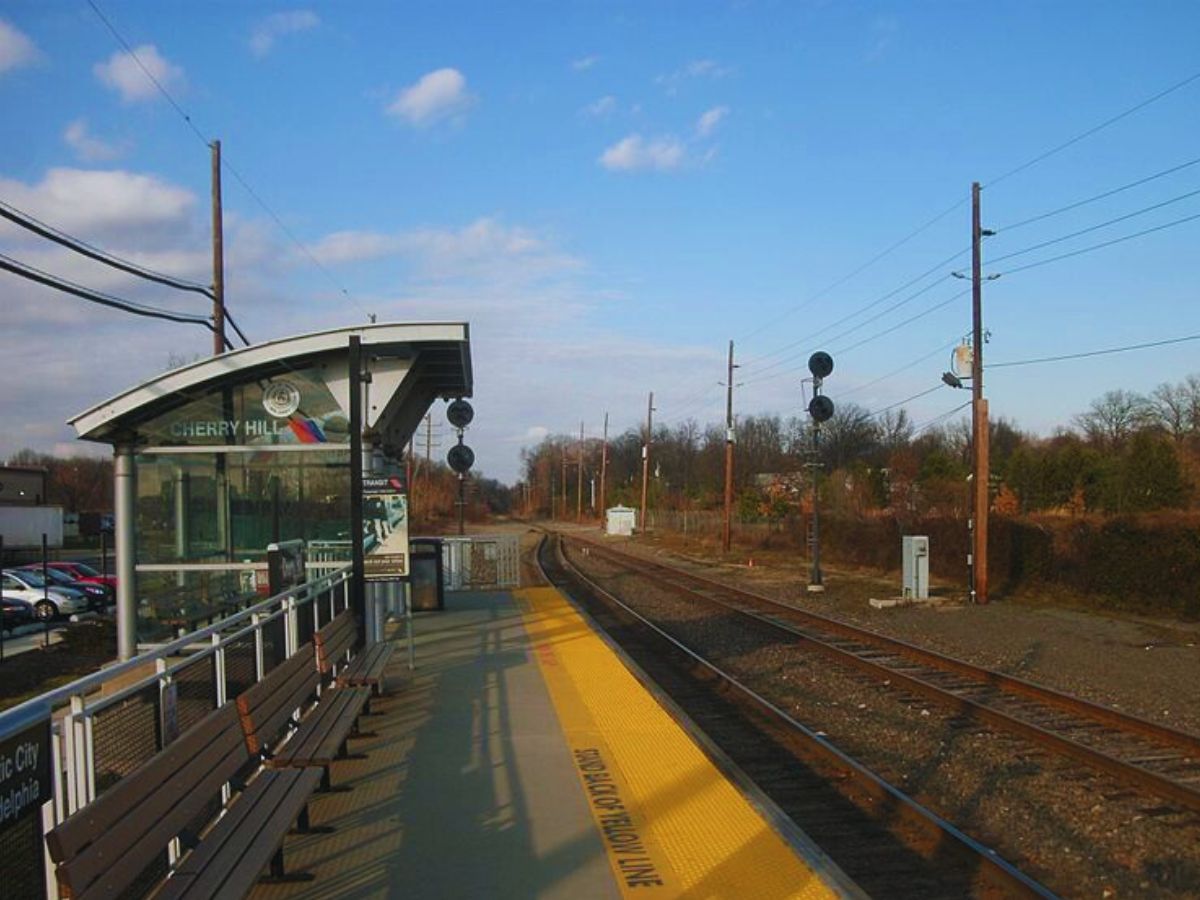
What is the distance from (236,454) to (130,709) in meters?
9.41

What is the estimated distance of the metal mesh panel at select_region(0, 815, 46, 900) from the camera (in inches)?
129

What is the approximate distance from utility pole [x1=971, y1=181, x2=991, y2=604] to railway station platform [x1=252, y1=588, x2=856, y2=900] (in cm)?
1546

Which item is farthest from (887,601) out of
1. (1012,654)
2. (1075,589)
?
(1012,654)

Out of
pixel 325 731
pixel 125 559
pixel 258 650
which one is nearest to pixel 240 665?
pixel 258 650

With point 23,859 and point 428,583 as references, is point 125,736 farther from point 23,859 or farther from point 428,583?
point 428,583

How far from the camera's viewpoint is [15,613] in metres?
28.1

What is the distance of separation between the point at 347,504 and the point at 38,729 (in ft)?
34.9

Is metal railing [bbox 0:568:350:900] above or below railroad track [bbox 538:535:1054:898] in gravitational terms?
above

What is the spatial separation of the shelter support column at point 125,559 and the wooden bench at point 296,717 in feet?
16.6

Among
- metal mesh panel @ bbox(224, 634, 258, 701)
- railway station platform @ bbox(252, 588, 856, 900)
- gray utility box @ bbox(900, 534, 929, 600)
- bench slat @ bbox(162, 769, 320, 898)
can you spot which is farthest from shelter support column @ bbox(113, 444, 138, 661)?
gray utility box @ bbox(900, 534, 929, 600)

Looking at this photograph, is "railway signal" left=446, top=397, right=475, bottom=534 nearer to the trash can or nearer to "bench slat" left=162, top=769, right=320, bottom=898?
the trash can

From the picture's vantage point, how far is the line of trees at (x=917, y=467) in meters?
39.4

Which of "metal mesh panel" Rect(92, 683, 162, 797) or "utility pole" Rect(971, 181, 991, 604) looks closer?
"metal mesh panel" Rect(92, 683, 162, 797)

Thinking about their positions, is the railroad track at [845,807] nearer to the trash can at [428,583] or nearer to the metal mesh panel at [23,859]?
the metal mesh panel at [23,859]
